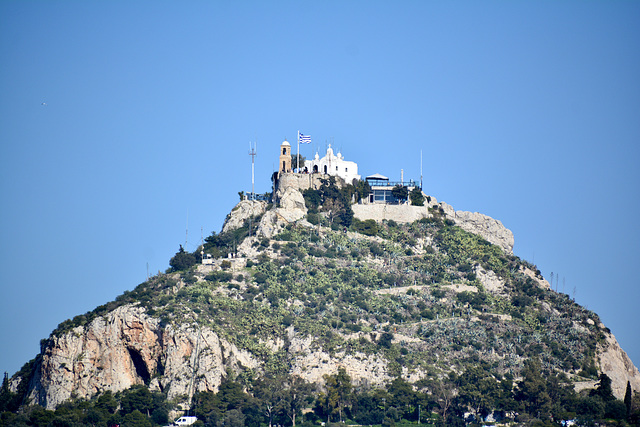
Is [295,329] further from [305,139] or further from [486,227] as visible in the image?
[486,227]

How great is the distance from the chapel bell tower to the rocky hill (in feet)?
8.78

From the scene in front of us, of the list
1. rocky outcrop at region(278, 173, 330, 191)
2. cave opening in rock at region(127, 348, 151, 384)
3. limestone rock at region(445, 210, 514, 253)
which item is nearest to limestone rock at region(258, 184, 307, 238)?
rocky outcrop at region(278, 173, 330, 191)

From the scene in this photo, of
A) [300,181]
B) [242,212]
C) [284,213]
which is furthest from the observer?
[300,181]

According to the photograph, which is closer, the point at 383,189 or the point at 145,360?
the point at 145,360

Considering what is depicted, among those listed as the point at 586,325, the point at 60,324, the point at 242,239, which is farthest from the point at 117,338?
the point at 586,325

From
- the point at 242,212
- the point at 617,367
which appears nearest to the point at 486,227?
the point at 617,367

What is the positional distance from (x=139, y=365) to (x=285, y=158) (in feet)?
114

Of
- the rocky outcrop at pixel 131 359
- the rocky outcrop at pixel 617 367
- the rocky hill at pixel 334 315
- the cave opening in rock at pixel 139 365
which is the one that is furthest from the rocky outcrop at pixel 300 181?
the rocky outcrop at pixel 617 367

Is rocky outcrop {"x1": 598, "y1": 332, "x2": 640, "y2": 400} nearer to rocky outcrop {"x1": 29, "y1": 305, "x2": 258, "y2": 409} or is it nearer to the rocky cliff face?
the rocky cliff face

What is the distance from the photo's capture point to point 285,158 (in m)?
135

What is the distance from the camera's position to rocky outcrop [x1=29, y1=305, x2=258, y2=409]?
348ft

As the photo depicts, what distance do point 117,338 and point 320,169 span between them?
38.3 meters

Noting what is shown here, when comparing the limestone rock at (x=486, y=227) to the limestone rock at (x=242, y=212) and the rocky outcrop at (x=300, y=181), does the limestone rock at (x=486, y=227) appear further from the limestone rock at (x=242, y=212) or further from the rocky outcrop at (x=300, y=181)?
the limestone rock at (x=242, y=212)

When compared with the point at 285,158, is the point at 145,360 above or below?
below
